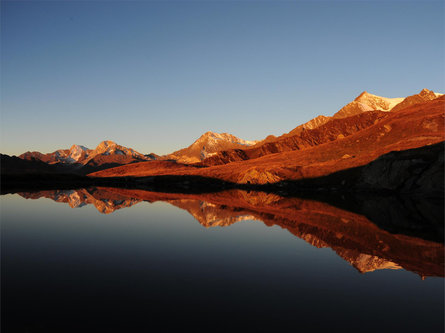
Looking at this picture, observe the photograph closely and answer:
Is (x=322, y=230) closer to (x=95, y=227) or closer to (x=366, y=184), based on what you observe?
(x=95, y=227)

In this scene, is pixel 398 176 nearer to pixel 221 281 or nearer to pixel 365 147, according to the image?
pixel 365 147

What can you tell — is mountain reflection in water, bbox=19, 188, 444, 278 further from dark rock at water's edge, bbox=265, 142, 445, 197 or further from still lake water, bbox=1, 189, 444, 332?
dark rock at water's edge, bbox=265, 142, 445, 197

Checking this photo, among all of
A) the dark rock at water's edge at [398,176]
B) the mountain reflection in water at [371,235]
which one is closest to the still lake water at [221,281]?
the mountain reflection in water at [371,235]

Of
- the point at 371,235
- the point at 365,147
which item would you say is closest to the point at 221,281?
the point at 371,235

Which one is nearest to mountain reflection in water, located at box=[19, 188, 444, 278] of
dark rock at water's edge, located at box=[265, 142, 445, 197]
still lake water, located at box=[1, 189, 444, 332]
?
still lake water, located at box=[1, 189, 444, 332]

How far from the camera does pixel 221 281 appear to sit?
62.9 feet

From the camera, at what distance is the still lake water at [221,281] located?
1382 centimetres

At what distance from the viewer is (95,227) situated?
4028 centimetres

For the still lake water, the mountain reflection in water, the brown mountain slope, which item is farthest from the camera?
the brown mountain slope

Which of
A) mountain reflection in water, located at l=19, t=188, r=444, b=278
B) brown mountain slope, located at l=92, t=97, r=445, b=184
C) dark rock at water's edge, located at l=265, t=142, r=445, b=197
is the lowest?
mountain reflection in water, located at l=19, t=188, r=444, b=278

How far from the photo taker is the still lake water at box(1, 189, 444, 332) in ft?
45.3

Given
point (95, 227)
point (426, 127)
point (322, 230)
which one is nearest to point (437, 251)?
point (322, 230)

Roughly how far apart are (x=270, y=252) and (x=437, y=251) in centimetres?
1479

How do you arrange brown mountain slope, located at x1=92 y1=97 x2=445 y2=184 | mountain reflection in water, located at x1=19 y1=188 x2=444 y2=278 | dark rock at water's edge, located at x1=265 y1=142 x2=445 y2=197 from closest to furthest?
mountain reflection in water, located at x1=19 y1=188 x2=444 y2=278, dark rock at water's edge, located at x1=265 y1=142 x2=445 y2=197, brown mountain slope, located at x1=92 y1=97 x2=445 y2=184
